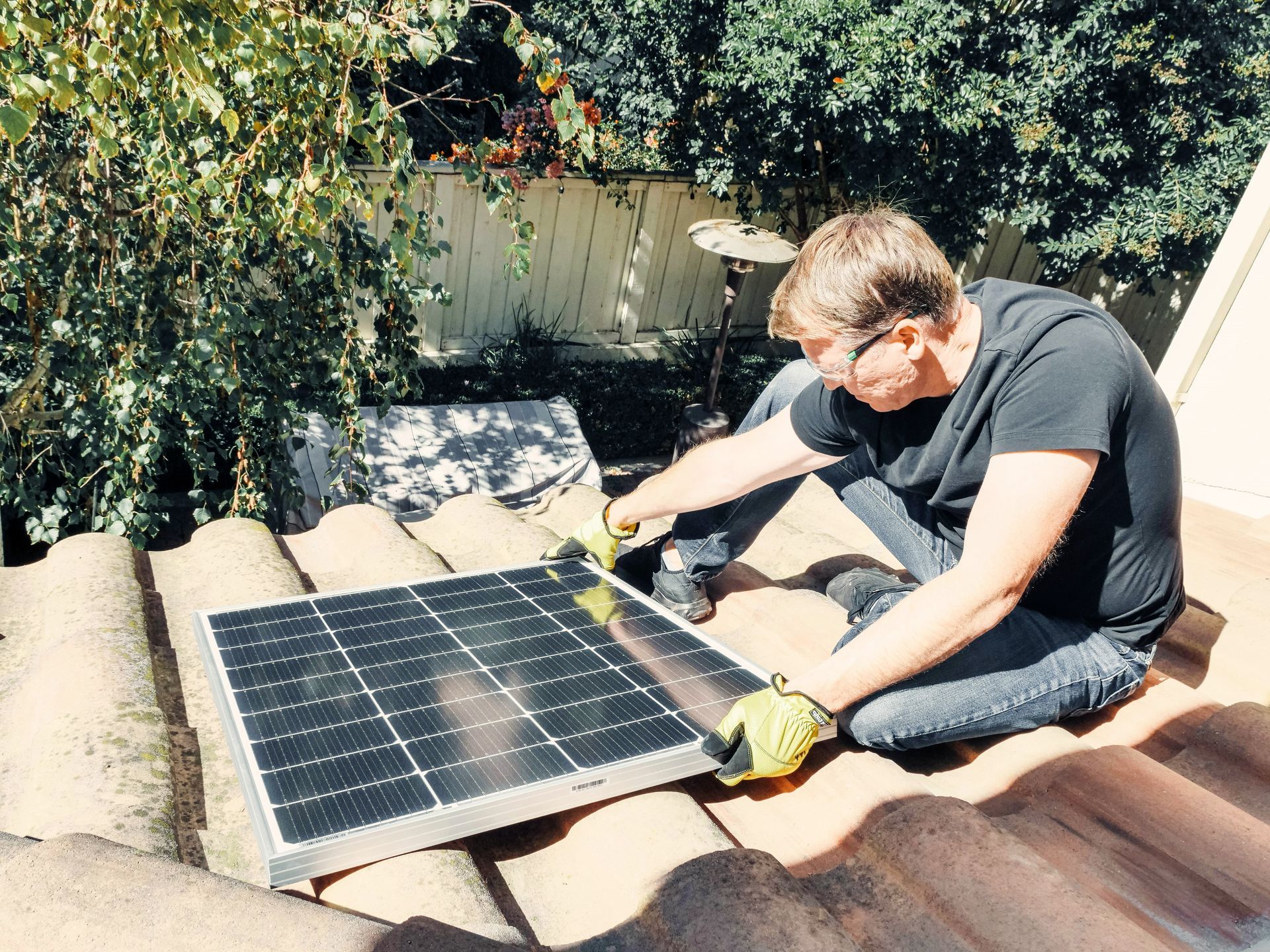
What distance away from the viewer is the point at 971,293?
265cm

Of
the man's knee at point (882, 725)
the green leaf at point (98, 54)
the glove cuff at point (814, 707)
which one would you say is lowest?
the man's knee at point (882, 725)

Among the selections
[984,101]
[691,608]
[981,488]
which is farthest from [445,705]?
[984,101]

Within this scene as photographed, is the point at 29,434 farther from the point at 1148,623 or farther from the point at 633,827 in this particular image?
the point at 1148,623

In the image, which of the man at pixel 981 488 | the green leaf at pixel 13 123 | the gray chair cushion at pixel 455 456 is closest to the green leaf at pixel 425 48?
the green leaf at pixel 13 123

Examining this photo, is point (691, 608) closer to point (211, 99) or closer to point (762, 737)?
point (762, 737)

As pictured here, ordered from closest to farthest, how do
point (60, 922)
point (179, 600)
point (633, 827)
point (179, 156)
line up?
1. point (60, 922)
2. point (633, 827)
3. point (179, 600)
4. point (179, 156)

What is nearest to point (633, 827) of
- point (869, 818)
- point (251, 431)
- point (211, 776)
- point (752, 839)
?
point (752, 839)

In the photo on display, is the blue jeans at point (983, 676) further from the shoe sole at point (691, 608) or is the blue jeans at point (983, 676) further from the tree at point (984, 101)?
the tree at point (984, 101)

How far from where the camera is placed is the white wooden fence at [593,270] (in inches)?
412

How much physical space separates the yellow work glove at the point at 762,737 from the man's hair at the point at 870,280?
910 millimetres

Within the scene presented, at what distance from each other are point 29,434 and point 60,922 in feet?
12.7

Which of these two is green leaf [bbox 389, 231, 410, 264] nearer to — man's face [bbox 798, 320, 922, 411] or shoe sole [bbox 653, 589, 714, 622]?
shoe sole [bbox 653, 589, 714, 622]

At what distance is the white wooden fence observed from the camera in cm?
1046

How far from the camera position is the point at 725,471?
3.09 metres
